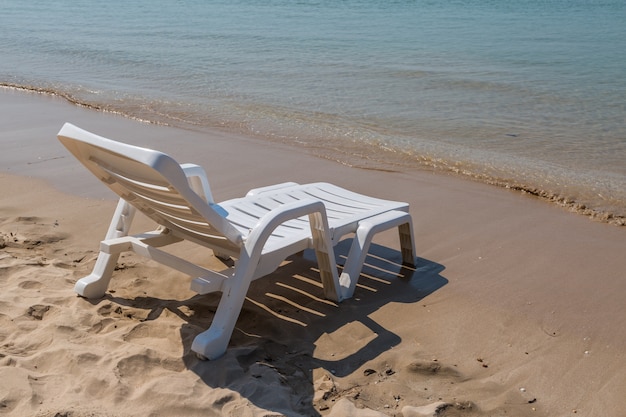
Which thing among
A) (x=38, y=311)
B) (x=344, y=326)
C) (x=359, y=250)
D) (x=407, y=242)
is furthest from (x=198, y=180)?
(x=407, y=242)

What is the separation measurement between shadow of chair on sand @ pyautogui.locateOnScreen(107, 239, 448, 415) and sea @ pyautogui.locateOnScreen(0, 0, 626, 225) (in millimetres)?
2623

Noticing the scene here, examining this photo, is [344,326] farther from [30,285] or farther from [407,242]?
[30,285]

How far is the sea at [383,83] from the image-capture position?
8.80m

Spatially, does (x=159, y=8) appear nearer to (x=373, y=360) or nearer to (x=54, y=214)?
(x=54, y=214)

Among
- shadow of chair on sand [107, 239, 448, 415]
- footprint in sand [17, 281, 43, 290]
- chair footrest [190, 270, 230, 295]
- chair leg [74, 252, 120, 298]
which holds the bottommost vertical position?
shadow of chair on sand [107, 239, 448, 415]

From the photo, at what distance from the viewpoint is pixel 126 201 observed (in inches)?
174

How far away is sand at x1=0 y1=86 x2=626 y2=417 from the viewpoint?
3.42 m

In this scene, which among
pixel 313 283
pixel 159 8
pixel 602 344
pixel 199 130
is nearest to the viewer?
pixel 602 344

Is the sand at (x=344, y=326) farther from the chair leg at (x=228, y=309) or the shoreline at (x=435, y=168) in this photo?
the shoreline at (x=435, y=168)

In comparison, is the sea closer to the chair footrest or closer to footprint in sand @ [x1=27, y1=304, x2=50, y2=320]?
the chair footrest

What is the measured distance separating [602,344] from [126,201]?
2903 mm

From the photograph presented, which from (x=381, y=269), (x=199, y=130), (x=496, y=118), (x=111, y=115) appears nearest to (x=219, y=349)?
(x=381, y=269)

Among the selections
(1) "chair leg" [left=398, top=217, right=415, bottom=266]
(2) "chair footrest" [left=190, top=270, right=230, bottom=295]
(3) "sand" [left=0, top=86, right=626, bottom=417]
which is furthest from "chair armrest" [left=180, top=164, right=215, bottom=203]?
(1) "chair leg" [left=398, top=217, right=415, bottom=266]

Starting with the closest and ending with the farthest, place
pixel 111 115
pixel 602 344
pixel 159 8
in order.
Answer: pixel 602 344 < pixel 111 115 < pixel 159 8
